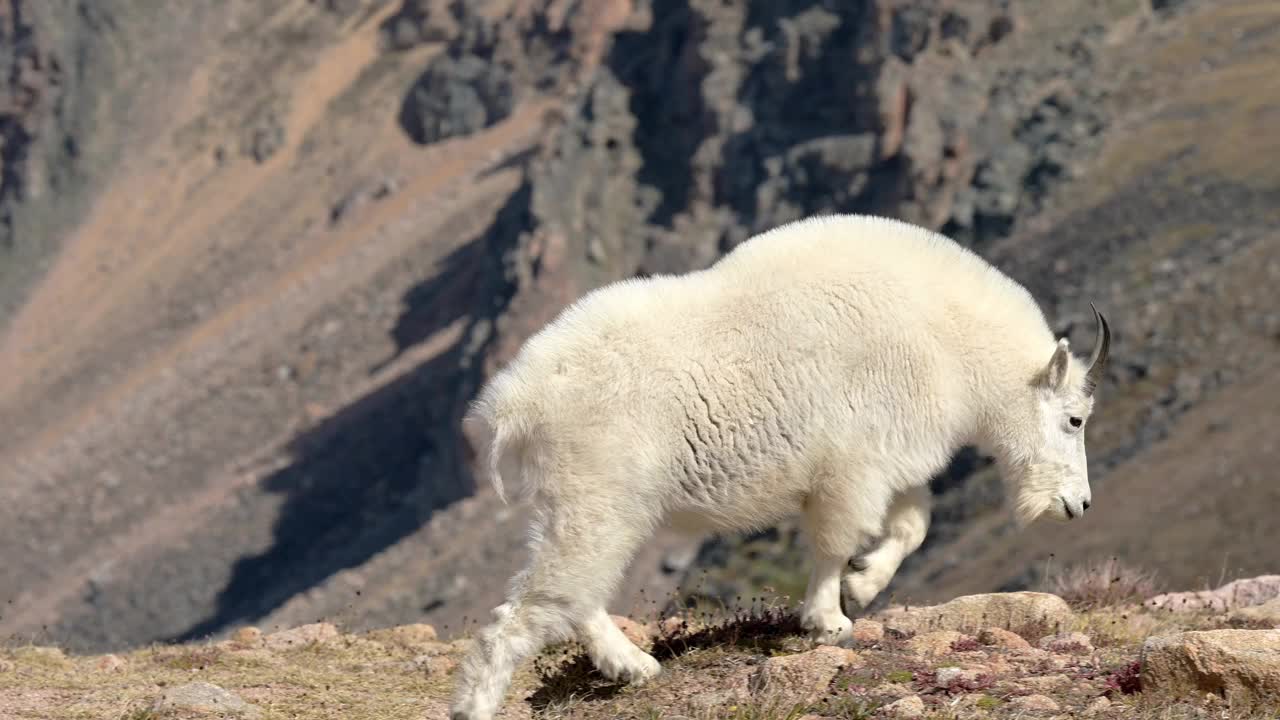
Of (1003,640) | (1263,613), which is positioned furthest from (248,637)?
(1263,613)

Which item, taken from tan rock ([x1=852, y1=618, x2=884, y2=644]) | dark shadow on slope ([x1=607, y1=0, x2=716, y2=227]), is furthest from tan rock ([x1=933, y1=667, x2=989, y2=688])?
dark shadow on slope ([x1=607, y1=0, x2=716, y2=227])

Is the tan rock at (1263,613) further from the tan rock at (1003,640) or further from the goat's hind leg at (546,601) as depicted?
the goat's hind leg at (546,601)

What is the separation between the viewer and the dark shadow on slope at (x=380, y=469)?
63.9 m

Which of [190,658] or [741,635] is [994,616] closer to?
[741,635]

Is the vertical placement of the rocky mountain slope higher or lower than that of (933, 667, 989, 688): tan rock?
lower

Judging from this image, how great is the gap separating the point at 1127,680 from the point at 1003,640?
3.75ft

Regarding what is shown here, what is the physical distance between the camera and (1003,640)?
9.20 m

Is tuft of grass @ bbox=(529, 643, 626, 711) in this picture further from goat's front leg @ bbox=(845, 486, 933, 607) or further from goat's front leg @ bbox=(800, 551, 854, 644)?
goat's front leg @ bbox=(845, 486, 933, 607)

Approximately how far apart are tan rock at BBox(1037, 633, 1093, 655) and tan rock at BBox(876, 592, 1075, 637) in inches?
10.7

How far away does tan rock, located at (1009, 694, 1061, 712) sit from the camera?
788 cm

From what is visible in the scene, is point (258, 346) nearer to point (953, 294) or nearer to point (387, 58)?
point (387, 58)

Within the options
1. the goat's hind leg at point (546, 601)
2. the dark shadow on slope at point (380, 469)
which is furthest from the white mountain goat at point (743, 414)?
the dark shadow on slope at point (380, 469)

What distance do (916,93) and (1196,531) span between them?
2753 centimetres

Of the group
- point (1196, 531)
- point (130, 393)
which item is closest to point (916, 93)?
point (1196, 531)
